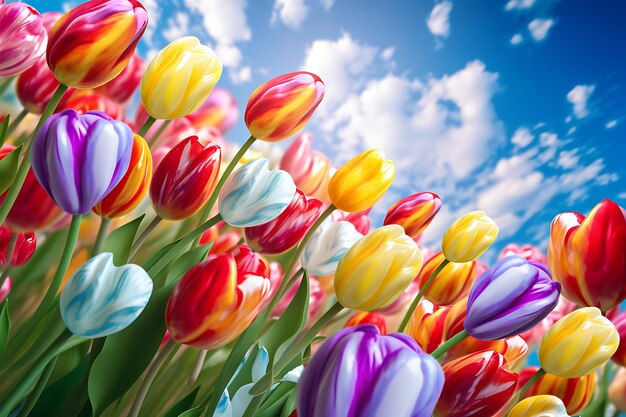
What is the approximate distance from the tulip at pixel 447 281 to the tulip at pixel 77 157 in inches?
8.2

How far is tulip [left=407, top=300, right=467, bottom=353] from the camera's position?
0.32 meters

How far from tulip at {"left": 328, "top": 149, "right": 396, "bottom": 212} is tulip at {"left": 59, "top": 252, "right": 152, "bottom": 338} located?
16 cm

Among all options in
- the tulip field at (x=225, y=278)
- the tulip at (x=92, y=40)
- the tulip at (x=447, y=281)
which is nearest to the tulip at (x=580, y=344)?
the tulip field at (x=225, y=278)

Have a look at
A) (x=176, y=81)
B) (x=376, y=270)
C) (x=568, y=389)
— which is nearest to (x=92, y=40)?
(x=176, y=81)

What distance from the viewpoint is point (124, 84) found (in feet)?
1.34

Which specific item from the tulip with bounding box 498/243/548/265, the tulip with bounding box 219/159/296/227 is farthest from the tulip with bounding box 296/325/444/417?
the tulip with bounding box 498/243/548/265

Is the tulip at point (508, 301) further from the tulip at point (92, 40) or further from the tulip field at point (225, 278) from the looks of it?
the tulip at point (92, 40)

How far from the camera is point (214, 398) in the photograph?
0.80ft

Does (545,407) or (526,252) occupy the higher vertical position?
(526,252)

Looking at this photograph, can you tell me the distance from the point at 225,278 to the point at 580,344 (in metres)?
0.14

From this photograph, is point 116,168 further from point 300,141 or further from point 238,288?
point 300,141

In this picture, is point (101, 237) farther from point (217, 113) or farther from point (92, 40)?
point (217, 113)

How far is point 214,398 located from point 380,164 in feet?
0.50

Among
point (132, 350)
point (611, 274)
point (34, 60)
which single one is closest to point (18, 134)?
point (34, 60)
